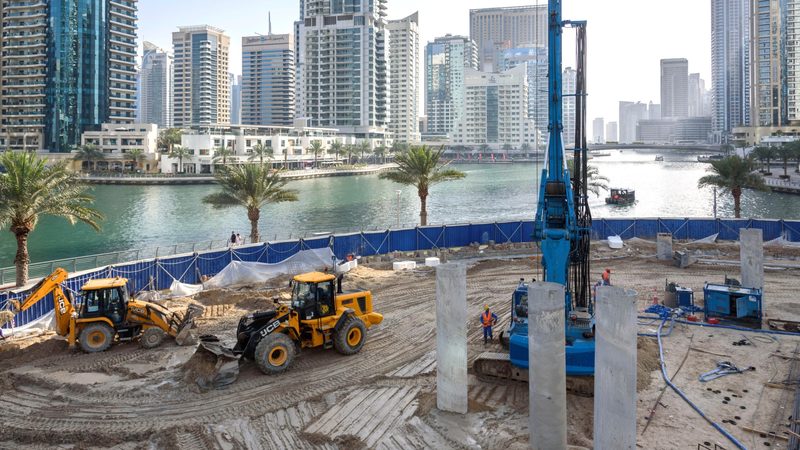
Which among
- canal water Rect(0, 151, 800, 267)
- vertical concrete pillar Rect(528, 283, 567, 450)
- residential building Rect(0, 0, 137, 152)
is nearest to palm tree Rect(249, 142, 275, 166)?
canal water Rect(0, 151, 800, 267)

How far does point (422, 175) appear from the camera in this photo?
114 feet

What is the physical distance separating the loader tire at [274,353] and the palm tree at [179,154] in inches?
3467

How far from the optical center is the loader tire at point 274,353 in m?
12.5

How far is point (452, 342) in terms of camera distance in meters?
10.9

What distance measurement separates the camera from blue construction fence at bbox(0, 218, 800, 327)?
67.6ft

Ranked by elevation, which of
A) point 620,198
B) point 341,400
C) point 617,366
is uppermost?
point 620,198

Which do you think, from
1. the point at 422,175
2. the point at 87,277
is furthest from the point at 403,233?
the point at 87,277

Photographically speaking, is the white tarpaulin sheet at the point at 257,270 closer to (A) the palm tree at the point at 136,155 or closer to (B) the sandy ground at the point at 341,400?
(B) the sandy ground at the point at 341,400

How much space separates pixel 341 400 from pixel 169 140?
A: 98452 mm

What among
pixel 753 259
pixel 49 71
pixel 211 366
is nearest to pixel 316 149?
pixel 49 71

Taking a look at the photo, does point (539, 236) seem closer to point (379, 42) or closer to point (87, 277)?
point (87, 277)

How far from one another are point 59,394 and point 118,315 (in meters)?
2.97

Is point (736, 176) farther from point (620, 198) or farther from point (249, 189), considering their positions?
point (249, 189)

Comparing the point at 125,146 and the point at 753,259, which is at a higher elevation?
the point at 125,146
